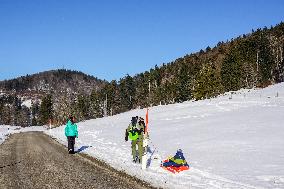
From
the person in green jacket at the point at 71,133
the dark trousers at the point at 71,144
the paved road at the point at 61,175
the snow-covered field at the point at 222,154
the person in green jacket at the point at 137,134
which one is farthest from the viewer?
the person in green jacket at the point at 71,133

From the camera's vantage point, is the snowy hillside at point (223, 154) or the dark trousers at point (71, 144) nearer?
the snowy hillside at point (223, 154)

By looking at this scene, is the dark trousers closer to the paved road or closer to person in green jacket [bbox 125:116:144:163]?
the paved road

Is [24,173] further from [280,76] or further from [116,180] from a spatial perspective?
[280,76]

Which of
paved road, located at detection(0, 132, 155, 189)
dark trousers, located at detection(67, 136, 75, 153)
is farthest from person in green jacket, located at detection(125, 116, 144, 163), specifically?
dark trousers, located at detection(67, 136, 75, 153)

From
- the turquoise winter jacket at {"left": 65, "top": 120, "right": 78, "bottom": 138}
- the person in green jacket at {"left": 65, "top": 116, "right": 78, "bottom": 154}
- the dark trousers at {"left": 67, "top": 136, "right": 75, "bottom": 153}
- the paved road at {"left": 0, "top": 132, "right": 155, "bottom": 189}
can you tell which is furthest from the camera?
the turquoise winter jacket at {"left": 65, "top": 120, "right": 78, "bottom": 138}

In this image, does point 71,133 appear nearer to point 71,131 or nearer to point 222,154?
point 71,131

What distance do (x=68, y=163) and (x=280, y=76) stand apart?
89.1 meters

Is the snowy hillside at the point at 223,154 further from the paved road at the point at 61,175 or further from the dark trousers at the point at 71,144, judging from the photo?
the dark trousers at the point at 71,144

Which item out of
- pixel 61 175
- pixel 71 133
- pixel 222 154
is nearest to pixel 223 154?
pixel 222 154

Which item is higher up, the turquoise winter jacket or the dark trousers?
the turquoise winter jacket

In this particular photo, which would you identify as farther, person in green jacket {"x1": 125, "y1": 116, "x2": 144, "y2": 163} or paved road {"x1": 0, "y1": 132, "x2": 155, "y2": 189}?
person in green jacket {"x1": 125, "y1": 116, "x2": 144, "y2": 163}

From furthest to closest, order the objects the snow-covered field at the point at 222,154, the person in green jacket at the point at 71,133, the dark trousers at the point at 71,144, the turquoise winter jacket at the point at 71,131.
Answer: the turquoise winter jacket at the point at 71,131 → the person in green jacket at the point at 71,133 → the dark trousers at the point at 71,144 → the snow-covered field at the point at 222,154

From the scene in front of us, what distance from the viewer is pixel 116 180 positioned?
1287 centimetres

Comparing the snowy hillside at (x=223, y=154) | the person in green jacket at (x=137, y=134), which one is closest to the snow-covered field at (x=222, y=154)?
A: the snowy hillside at (x=223, y=154)
